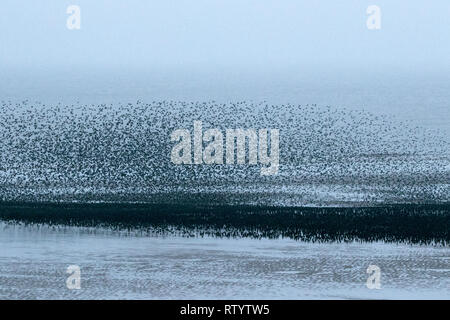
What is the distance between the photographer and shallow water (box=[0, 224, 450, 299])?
29.0 metres

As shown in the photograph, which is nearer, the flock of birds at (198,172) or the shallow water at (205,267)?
the shallow water at (205,267)

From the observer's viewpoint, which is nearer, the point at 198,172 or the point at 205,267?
the point at 205,267

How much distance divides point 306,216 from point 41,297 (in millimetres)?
10771

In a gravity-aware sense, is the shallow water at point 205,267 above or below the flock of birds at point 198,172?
below

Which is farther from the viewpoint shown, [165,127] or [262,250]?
[165,127]

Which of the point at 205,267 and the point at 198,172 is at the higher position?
the point at 198,172

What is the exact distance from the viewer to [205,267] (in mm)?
31312

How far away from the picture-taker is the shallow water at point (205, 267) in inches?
1140

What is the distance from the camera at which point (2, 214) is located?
1483 inches

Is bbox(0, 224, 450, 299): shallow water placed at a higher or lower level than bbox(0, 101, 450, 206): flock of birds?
lower

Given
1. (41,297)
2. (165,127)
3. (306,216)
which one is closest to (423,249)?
(306,216)
